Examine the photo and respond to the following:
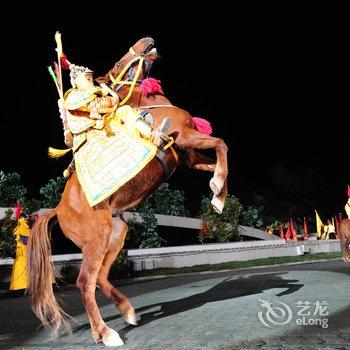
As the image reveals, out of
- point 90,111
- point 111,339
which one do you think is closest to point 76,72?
point 90,111

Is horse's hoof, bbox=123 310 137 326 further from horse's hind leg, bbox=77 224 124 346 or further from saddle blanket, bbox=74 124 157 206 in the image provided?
saddle blanket, bbox=74 124 157 206

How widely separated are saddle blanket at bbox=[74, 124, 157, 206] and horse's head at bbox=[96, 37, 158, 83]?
797 mm

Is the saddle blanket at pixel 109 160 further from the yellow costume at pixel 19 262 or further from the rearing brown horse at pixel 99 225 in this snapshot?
the yellow costume at pixel 19 262

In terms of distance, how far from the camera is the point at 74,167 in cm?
577

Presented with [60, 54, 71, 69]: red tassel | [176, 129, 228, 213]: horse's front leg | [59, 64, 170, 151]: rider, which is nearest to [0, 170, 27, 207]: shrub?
[60, 54, 71, 69]: red tassel

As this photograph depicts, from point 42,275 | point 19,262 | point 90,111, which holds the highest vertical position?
point 90,111

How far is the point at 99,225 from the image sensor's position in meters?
5.12

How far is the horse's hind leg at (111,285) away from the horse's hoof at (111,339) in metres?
0.82

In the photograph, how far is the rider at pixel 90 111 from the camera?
18.1 feet

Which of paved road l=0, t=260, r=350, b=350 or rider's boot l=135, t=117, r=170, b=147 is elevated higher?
rider's boot l=135, t=117, r=170, b=147

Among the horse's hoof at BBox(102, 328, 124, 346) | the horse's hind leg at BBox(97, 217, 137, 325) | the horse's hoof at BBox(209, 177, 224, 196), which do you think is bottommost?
the horse's hoof at BBox(102, 328, 124, 346)

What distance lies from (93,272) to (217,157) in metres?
1.87

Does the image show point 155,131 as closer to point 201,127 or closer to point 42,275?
point 201,127

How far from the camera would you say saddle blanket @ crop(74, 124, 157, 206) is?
5184 mm
